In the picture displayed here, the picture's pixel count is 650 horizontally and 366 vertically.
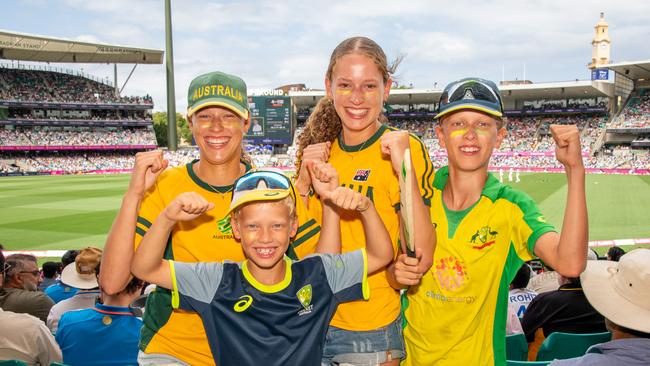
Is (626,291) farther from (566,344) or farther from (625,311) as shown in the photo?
(566,344)

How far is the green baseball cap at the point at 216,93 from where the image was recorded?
3.13m

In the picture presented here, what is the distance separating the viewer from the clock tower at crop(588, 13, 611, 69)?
107188 mm

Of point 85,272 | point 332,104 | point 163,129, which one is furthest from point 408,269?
point 163,129

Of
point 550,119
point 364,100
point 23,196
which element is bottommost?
point 23,196

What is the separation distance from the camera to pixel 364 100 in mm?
3279

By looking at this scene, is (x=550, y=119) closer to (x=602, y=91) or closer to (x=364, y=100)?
(x=602, y=91)

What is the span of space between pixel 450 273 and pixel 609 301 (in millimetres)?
822

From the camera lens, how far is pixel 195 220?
3.11 m

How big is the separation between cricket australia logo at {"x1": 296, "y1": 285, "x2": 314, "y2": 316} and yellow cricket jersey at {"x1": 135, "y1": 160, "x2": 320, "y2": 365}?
0.45m

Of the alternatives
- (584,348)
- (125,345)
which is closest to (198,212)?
(125,345)

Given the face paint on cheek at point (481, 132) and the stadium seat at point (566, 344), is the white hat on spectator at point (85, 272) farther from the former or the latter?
the stadium seat at point (566, 344)

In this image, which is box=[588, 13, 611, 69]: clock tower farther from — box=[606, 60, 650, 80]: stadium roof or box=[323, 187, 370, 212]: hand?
box=[323, 187, 370, 212]: hand

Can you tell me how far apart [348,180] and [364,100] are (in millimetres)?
537

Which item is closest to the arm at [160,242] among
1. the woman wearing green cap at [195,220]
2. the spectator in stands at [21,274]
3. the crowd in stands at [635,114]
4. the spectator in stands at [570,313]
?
the woman wearing green cap at [195,220]
